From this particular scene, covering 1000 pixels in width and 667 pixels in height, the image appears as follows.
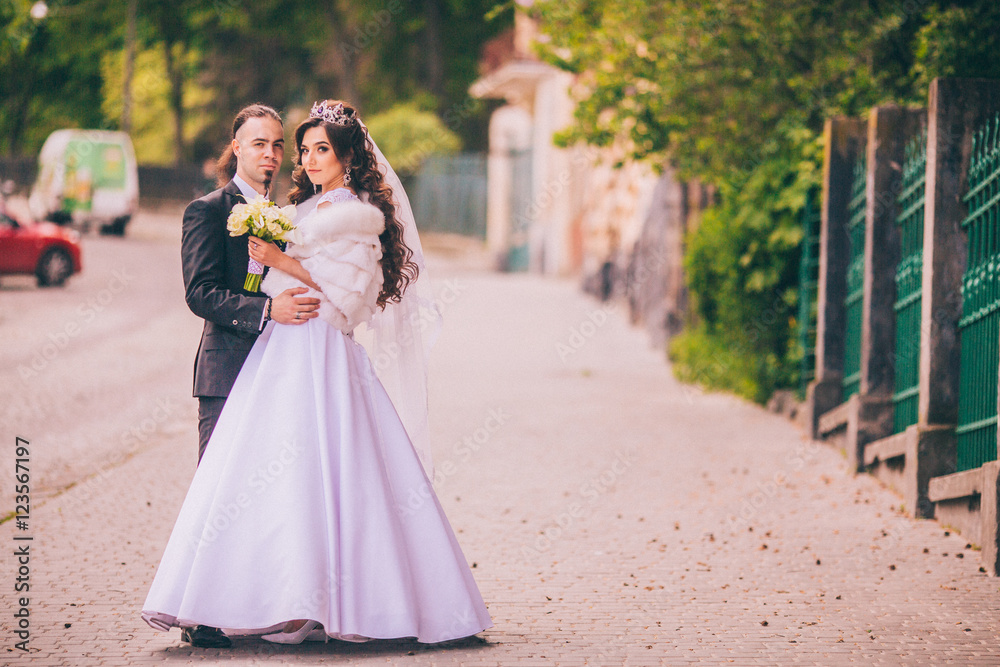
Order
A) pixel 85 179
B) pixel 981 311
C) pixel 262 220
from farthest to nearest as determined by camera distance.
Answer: pixel 85 179 < pixel 981 311 < pixel 262 220

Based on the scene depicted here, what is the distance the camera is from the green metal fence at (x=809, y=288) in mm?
10023

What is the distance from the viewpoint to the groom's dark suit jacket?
4535mm

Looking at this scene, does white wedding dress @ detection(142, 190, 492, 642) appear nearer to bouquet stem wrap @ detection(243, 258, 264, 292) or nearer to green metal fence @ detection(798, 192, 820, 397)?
bouquet stem wrap @ detection(243, 258, 264, 292)

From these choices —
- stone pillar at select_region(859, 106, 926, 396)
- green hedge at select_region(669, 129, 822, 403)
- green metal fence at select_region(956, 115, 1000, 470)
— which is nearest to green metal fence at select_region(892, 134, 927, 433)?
stone pillar at select_region(859, 106, 926, 396)

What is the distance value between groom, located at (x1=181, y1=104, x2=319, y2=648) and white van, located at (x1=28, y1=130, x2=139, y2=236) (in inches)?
1090

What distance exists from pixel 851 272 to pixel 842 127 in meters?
1.11

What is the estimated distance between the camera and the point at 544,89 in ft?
95.4

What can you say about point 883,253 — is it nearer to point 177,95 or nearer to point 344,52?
point 344,52

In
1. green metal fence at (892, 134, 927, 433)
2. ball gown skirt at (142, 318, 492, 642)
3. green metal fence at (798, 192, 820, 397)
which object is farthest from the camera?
green metal fence at (798, 192, 820, 397)

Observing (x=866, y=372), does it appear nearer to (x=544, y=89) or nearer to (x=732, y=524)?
(x=732, y=524)

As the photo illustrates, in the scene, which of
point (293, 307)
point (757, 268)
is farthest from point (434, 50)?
point (293, 307)

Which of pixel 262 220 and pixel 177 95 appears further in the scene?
pixel 177 95

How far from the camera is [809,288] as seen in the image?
1009 centimetres

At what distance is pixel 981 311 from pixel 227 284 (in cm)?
406
